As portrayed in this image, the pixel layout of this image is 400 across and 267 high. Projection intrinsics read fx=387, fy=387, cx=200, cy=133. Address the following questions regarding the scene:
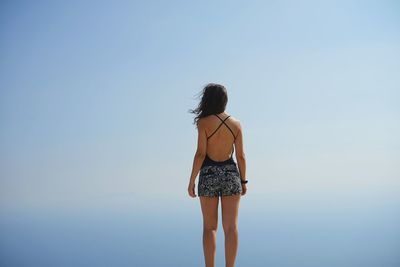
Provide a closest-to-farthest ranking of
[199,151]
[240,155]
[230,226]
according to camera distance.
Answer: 1. [230,226]
2. [199,151]
3. [240,155]

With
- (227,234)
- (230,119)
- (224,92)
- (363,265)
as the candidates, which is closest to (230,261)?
(227,234)

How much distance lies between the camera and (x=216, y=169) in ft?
17.5

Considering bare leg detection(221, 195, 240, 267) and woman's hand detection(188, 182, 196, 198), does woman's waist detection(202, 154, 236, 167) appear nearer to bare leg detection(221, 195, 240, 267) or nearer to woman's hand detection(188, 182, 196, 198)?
woman's hand detection(188, 182, 196, 198)

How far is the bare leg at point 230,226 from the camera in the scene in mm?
5195

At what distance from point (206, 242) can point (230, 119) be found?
170cm

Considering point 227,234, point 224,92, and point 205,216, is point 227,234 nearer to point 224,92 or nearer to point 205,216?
point 205,216

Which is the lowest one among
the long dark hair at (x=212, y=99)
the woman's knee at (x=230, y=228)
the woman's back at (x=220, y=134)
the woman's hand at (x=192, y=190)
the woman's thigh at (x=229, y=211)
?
the woman's knee at (x=230, y=228)

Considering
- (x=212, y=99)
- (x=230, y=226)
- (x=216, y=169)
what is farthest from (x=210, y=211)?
(x=212, y=99)

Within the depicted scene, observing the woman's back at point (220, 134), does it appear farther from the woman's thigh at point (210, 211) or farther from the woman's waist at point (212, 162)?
the woman's thigh at point (210, 211)

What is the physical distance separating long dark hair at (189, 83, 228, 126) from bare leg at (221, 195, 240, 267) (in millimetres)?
1186

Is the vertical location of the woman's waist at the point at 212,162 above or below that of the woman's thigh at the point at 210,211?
above

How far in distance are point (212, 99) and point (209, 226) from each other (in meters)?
1.72

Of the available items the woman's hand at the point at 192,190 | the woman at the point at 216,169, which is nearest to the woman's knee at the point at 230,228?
the woman at the point at 216,169

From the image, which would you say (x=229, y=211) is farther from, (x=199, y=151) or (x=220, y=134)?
(x=220, y=134)
